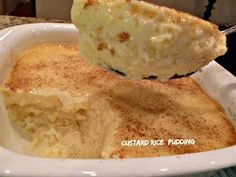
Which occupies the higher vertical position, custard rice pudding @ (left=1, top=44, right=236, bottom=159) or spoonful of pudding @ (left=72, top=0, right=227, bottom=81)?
spoonful of pudding @ (left=72, top=0, right=227, bottom=81)

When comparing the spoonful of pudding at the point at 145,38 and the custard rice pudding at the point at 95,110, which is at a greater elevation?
the spoonful of pudding at the point at 145,38

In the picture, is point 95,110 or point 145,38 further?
point 95,110

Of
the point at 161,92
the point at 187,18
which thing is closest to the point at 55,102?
the point at 161,92

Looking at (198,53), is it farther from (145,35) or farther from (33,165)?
(33,165)

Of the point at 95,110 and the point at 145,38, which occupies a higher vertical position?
the point at 145,38
